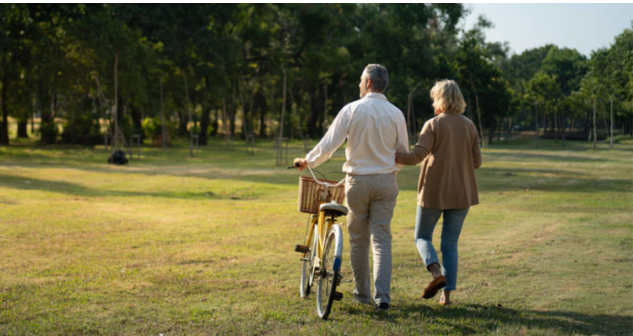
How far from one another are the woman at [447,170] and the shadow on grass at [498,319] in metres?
0.31

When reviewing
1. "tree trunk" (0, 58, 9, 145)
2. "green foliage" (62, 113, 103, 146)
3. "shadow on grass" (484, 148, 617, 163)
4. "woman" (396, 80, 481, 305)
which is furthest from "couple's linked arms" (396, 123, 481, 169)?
"green foliage" (62, 113, 103, 146)

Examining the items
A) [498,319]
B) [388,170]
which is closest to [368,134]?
[388,170]

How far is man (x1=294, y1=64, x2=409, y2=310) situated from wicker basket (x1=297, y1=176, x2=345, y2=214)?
0.15m

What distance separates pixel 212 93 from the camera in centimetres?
4144

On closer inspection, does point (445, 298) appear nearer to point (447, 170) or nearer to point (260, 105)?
point (447, 170)

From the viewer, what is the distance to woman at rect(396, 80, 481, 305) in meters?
5.64

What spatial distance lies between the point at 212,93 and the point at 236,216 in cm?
2969

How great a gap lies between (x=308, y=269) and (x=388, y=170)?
1.27 m

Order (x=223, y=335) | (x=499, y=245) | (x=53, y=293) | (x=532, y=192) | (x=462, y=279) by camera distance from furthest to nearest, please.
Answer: (x=532, y=192), (x=499, y=245), (x=462, y=279), (x=53, y=293), (x=223, y=335)

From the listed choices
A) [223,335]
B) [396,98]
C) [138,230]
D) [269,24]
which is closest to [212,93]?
[269,24]

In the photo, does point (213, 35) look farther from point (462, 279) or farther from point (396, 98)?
point (462, 279)

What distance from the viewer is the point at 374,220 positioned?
541 centimetres

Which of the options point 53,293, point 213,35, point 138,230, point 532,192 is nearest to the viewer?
point 53,293

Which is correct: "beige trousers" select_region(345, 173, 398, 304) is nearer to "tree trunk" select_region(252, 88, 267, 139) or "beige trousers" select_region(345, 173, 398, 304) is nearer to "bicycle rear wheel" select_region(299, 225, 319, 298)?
"bicycle rear wheel" select_region(299, 225, 319, 298)
